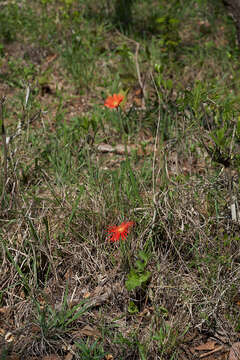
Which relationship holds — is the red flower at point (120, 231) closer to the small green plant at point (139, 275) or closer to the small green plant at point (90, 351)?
the small green plant at point (139, 275)

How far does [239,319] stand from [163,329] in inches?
14.6

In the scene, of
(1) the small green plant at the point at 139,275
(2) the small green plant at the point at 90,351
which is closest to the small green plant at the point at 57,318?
(2) the small green plant at the point at 90,351

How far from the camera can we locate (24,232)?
244 cm

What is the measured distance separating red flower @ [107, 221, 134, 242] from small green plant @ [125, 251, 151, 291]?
4.9 inches

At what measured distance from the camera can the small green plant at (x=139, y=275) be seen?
2197mm

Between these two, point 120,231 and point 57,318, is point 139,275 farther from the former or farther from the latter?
point 57,318

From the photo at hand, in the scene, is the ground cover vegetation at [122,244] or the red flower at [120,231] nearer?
the ground cover vegetation at [122,244]

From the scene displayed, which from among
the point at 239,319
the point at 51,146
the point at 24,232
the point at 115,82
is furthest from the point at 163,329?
the point at 115,82

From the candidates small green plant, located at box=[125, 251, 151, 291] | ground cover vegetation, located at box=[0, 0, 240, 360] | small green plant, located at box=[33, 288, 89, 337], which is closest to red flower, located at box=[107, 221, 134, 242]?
ground cover vegetation, located at box=[0, 0, 240, 360]

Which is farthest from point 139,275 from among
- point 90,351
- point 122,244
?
point 90,351

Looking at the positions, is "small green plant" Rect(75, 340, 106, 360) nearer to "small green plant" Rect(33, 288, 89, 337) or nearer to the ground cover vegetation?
the ground cover vegetation

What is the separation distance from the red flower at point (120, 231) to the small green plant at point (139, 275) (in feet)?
0.41

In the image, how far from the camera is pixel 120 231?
231 centimetres

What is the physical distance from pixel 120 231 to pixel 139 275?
0.24 metres
